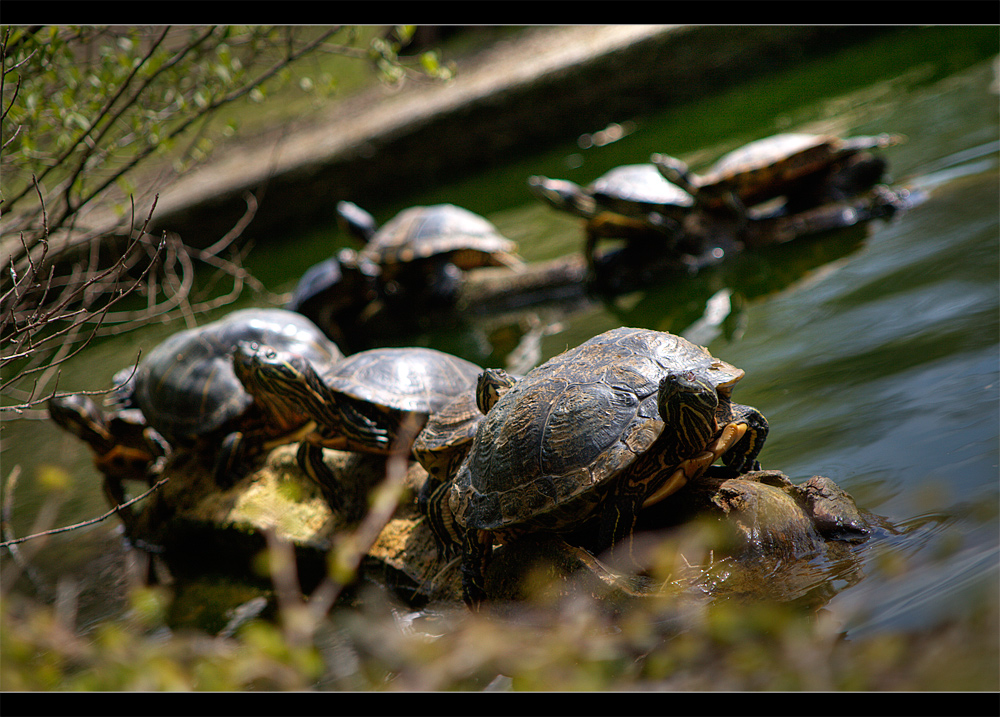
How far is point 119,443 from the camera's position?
4.60m

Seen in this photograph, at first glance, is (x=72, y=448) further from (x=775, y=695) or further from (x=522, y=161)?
(x=522, y=161)

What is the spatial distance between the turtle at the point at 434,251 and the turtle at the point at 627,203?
2.47ft

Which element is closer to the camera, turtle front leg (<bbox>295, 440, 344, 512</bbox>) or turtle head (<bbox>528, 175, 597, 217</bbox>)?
turtle front leg (<bbox>295, 440, 344, 512</bbox>)

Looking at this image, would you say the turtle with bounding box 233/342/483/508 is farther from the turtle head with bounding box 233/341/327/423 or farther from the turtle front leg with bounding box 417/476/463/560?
the turtle front leg with bounding box 417/476/463/560

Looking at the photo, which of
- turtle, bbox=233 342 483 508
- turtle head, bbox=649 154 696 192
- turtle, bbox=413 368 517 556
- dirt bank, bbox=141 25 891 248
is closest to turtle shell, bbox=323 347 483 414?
turtle, bbox=233 342 483 508

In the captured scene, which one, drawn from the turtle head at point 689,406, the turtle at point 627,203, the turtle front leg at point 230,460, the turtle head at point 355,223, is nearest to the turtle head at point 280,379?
the turtle front leg at point 230,460

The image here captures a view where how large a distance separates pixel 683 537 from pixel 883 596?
585 millimetres

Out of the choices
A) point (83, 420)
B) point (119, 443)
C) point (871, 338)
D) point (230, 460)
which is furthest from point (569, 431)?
point (119, 443)

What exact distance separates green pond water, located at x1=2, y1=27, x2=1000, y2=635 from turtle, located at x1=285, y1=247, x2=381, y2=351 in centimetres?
54

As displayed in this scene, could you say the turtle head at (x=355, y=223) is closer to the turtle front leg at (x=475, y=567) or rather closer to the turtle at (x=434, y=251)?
the turtle at (x=434, y=251)

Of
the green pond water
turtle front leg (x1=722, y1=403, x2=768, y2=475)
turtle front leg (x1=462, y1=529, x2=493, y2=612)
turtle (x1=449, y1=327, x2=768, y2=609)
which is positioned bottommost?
the green pond water

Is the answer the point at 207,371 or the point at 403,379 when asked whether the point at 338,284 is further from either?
the point at 403,379

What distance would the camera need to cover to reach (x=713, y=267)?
584 cm

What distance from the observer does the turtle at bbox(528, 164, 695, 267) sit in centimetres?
579
